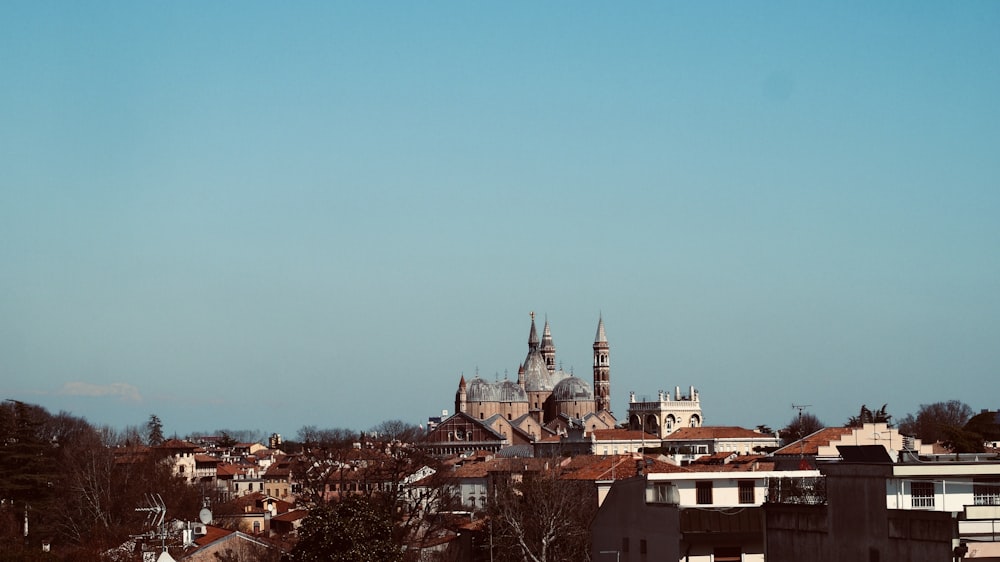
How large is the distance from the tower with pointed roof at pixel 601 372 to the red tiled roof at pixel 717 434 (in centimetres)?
3892

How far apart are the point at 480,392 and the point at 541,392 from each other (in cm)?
1165

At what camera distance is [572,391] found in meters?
177

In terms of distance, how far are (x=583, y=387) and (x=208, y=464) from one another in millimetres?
68437

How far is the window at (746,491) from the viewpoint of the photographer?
36562 mm

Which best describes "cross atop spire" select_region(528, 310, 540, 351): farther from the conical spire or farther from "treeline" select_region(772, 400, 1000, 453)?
"treeline" select_region(772, 400, 1000, 453)

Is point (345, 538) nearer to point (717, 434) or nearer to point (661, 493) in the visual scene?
point (661, 493)

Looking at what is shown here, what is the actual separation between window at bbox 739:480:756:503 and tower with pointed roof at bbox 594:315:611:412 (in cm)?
14376

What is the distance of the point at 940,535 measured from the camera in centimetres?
2216

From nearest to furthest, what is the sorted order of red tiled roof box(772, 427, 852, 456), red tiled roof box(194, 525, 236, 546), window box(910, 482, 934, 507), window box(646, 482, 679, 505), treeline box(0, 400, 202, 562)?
window box(910, 482, 934, 507)
window box(646, 482, 679, 505)
red tiled roof box(194, 525, 236, 546)
red tiled roof box(772, 427, 852, 456)
treeline box(0, 400, 202, 562)

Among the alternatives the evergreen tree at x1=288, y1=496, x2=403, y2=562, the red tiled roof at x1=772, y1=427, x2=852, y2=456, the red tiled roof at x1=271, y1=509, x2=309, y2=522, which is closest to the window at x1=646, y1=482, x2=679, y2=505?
the evergreen tree at x1=288, y1=496, x2=403, y2=562

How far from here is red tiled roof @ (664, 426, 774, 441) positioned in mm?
133250

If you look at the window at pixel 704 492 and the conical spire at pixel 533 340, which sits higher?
the conical spire at pixel 533 340

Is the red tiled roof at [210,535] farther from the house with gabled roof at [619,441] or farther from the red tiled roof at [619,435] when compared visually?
the red tiled roof at [619,435]

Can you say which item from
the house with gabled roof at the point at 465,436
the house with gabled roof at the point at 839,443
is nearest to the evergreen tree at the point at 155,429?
the house with gabled roof at the point at 465,436
